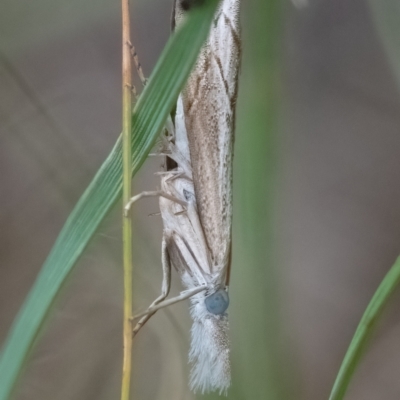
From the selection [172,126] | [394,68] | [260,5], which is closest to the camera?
[172,126]

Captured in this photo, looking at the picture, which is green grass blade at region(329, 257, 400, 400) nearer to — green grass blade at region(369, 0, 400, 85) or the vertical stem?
the vertical stem

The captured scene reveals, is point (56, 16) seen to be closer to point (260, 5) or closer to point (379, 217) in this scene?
point (260, 5)

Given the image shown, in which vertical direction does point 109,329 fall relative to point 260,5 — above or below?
below

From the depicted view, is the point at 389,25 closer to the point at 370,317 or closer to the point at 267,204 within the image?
the point at 267,204

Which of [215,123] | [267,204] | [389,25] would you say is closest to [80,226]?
[215,123]

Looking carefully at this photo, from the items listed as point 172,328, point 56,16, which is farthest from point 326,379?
point 56,16

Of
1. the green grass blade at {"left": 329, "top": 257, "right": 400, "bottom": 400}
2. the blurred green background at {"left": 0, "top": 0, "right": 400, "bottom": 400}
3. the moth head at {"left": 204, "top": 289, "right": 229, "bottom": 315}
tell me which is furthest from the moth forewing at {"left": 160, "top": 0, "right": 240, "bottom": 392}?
the blurred green background at {"left": 0, "top": 0, "right": 400, "bottom": 400}
